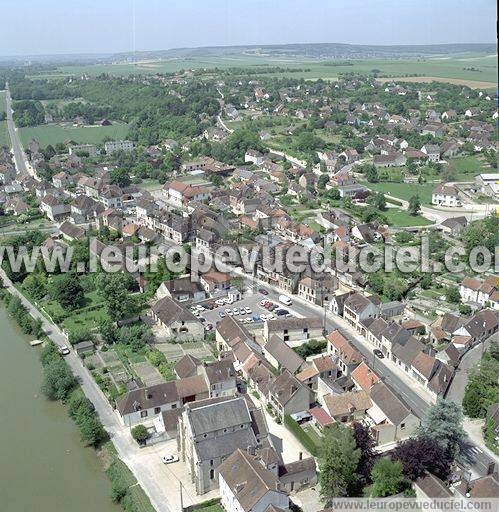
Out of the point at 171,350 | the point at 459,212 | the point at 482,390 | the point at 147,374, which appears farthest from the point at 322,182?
the point at 482,390

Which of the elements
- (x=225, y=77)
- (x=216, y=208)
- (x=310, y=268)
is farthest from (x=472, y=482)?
(x=225, y=77)

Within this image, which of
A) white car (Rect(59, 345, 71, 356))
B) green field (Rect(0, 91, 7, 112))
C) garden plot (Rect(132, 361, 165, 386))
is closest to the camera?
garden plot (Rect(132, 361, 165, 386))

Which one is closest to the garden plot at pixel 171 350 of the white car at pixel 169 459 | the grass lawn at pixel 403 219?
the white car at pixel 169 459

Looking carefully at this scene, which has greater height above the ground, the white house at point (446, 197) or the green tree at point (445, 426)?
the white house at point (446, 197)

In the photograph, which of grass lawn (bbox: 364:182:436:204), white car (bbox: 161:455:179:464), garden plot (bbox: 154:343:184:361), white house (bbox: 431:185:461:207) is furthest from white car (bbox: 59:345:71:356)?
white house (bbox: 431:185:461:207)

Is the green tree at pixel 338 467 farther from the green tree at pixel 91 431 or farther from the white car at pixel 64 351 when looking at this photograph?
the white car at pixel 64 351

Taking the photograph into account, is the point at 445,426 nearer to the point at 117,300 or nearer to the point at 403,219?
the point at 117,300

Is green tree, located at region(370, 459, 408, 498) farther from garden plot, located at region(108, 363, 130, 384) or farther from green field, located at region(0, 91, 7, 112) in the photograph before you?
green field, located at region(0, 91, 7, 112)
